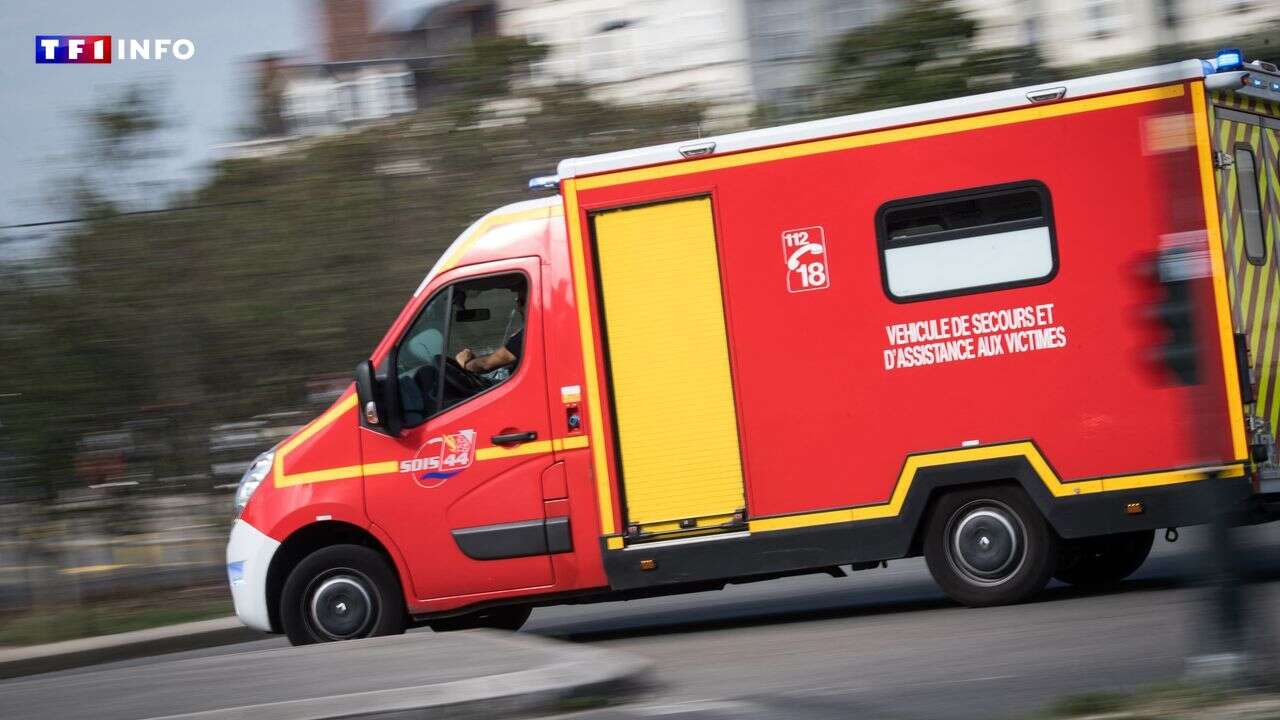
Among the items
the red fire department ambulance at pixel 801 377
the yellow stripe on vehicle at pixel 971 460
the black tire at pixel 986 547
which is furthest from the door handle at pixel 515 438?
the black tire at pixel 986 547

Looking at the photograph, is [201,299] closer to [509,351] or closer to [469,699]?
[509,351]

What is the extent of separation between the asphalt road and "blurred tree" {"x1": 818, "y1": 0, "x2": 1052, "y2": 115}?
9.72 meters

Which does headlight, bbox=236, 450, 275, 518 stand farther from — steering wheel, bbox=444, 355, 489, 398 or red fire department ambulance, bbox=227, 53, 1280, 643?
steering wheel, bbox=444, 355, 489, 398

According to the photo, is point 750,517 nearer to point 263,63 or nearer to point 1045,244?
point 1045,244

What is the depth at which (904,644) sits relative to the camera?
7570 mm

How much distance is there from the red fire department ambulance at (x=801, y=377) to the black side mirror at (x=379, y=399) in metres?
0.02

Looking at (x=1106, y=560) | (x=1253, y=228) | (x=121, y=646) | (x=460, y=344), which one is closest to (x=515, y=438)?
(x=460, y=344)

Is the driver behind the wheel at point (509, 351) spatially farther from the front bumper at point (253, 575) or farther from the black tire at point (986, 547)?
the black tire at point (986, 547)

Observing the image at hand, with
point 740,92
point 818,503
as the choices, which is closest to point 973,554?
point 818,503

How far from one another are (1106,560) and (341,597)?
4.79m

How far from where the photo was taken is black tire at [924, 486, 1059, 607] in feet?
26.4

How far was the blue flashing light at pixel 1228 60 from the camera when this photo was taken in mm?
7625

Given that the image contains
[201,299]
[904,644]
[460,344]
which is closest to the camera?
[904,644]

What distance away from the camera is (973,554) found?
26.8 feet
